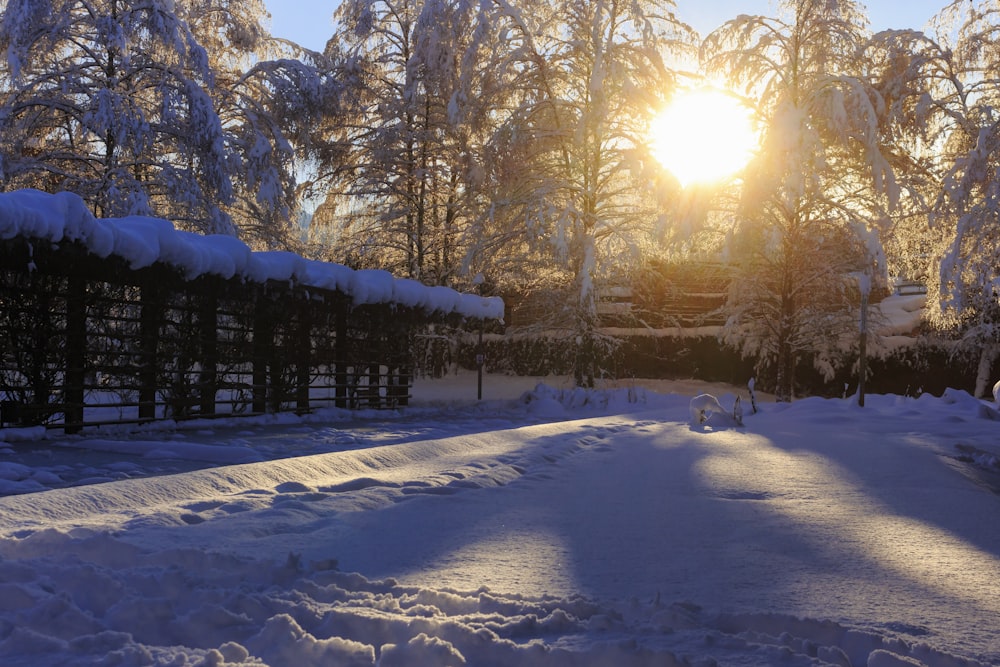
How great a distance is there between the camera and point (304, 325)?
13164 mm

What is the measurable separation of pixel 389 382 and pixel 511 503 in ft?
→ 39.3

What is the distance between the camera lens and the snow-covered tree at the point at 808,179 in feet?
54.6

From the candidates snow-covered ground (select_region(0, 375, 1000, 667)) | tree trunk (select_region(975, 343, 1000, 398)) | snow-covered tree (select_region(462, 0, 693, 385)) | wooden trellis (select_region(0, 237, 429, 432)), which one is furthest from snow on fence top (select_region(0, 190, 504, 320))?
tree trunk (select_region(975, 343, 1000, 398))

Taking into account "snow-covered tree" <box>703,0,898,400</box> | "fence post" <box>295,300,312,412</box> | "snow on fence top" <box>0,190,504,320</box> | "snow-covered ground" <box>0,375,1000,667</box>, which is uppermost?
"snow-covered tree" <box>703,0,898,400</box>

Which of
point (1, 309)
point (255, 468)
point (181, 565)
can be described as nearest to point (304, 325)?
point (1, 309)

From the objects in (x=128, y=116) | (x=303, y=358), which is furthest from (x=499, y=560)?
(x=128, y=116)

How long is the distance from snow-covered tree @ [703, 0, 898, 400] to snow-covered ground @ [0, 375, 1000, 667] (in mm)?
10565

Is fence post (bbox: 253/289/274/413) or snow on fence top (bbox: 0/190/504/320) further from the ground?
snow on fence top (bbox: 0/190/504/320)

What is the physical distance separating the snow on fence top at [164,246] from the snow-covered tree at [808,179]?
8.31 m

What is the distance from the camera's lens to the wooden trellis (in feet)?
28.1

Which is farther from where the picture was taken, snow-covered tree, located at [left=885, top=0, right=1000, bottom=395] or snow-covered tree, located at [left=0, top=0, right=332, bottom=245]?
snow-covered tree, located at [left=0, top=0, right=332, bottom=245]

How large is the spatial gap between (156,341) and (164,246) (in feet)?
4.70

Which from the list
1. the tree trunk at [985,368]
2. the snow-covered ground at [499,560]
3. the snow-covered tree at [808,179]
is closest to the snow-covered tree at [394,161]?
the snow-covered tree at [808,179]

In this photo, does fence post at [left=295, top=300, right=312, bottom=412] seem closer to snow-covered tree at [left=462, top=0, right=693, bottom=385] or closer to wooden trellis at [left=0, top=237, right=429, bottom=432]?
wooden trellis at [left=0, top=237, right=429, bottom=432]
